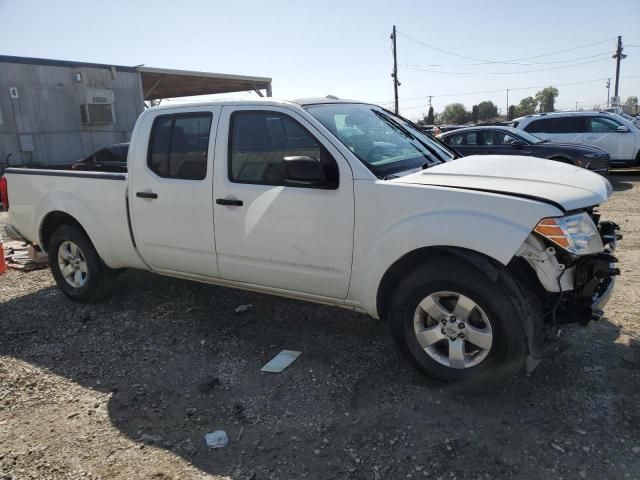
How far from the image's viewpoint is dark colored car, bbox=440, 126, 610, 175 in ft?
35.7

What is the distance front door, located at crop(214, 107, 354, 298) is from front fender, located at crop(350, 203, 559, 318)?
0.52 feet

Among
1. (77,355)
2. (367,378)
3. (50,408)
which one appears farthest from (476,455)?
(77,355)

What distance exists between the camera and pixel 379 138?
388 cm

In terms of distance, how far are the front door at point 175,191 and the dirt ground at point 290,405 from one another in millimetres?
677

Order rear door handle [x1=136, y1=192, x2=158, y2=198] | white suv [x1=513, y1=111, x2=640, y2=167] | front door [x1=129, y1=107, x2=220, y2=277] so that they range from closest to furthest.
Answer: front door [x1=129, y1=107, x2=220, y2=277] → rear door handle [x1=136, y1=192, x2=158, y2=198] → white suv [x1=513, y1=111, x2=640, y2=167]

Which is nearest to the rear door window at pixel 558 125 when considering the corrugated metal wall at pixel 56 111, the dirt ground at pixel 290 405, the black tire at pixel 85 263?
the dirt ground at pixel 290 405

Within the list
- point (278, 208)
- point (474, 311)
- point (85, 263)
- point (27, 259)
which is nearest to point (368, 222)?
point (278, 208)

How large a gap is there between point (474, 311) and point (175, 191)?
2468 mm

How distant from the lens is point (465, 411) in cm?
305

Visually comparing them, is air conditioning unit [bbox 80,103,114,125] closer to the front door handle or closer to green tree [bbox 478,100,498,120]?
the front door handle

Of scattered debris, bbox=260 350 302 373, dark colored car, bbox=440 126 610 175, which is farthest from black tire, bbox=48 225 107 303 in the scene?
dark colored car, bbox=440 126 610 175

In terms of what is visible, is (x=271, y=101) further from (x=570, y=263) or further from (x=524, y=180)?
(x=570, y=263)

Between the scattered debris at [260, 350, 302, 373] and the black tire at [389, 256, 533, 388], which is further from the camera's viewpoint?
the scattered debris at [260, 350, 302, 373]

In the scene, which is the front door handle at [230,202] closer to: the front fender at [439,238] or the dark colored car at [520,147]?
the front fender at [439,238]
